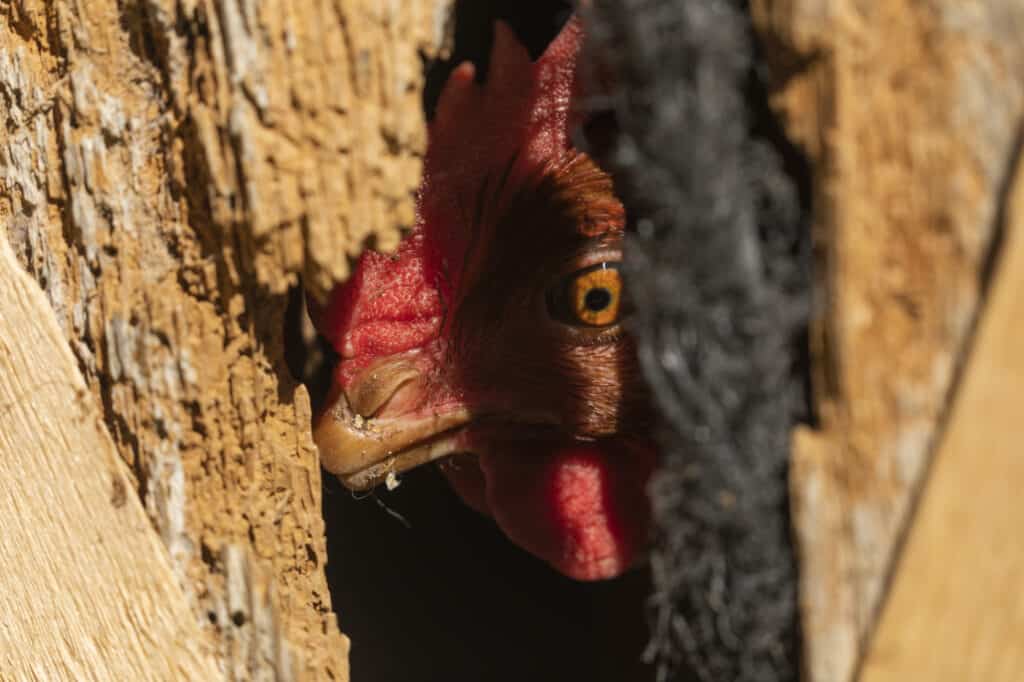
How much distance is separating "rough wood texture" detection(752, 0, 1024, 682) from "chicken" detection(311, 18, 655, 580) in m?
0.65

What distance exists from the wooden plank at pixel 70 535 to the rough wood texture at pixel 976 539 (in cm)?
63

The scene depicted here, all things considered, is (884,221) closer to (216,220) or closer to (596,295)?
(216,220)

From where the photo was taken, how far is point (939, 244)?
0.66 m

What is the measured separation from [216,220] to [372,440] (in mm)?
491

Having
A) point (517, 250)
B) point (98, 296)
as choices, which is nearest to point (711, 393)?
point (98, 296)

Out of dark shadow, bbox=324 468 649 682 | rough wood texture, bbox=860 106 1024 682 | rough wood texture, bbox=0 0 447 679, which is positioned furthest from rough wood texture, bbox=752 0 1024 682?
dark shadow, bbox=324 468 649 682

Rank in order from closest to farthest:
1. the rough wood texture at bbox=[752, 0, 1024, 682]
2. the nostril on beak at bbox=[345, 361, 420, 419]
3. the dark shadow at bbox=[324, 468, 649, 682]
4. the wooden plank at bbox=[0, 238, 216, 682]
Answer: the rough wood texture at bbox=[752, 0, 1024, 682]
the wooden plank at bbox=[0, 238, 216, 682]
the nostril on beak at bbox=[345, 361, 420, 419]
the dark shadow at bbox=[324, 468, 649, 682]

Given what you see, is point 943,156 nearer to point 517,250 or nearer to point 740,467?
point 740,467

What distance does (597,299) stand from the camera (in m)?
1.38

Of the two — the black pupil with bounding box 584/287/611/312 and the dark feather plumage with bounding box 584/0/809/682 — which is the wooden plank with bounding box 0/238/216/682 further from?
the black pupil with bounding box 584/287/611/312

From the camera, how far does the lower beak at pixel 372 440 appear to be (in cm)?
130

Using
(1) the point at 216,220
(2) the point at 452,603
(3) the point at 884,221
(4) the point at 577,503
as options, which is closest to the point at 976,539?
(3) the point at 884,221

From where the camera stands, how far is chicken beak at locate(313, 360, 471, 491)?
1297mm

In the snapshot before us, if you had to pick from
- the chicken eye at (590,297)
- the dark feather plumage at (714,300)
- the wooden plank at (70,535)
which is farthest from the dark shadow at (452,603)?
the dark feather plumage at (714,300)
